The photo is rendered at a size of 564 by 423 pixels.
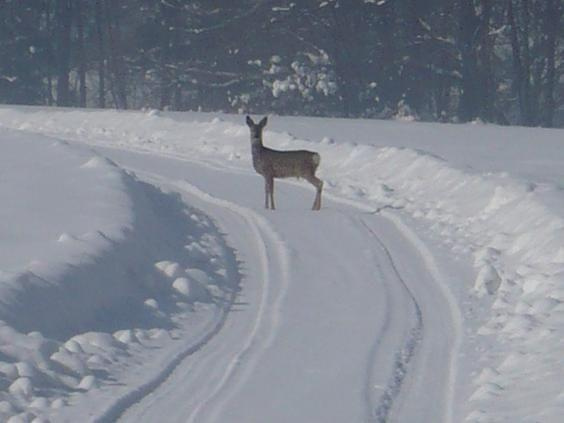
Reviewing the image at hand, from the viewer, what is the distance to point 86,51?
219 ft

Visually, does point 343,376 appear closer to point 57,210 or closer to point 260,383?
point 260,383

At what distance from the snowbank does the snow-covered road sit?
1.25 feet

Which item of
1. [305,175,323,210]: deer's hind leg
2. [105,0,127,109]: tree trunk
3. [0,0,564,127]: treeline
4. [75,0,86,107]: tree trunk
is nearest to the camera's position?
[305,175,323,210]: deer's hind leg

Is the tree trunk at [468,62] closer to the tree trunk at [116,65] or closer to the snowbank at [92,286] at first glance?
the tree trunk at [116,65]

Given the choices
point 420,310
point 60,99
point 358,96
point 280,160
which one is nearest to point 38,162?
point 280,160

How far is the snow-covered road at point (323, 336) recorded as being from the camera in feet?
30.1

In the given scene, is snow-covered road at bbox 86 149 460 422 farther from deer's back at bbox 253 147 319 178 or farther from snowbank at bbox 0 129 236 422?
deer's back at bbox 253 147 319 178

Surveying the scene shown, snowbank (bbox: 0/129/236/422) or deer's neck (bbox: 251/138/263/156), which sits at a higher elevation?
deer's neck (bbox: 251/138/263/156)

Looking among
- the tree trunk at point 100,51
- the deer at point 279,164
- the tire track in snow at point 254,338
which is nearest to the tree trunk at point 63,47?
the tree trunk at point 100,51

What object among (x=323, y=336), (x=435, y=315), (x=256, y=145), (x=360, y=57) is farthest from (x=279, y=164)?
(x=360, y=57)

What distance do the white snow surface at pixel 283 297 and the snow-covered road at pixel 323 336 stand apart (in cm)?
3

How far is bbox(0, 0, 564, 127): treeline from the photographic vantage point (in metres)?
56.1

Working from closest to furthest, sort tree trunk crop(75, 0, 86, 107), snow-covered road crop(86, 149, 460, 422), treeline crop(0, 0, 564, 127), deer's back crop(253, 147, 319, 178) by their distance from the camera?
snow-covered road crop(86, 149, 460, 422)
deer's back crop(253, 147, 319, 178)
treeline crop(0, 0, 564, 127)
tree trunk crop(75, 0, 86, 107)

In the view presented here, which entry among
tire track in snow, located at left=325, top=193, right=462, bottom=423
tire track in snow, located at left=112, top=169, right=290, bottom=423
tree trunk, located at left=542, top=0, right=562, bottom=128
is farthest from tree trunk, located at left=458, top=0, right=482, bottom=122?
tire track in snow, located at left=325, top=193, right=462, bottom=423
